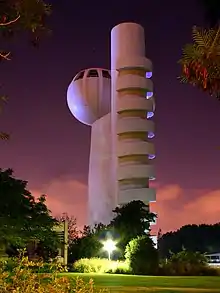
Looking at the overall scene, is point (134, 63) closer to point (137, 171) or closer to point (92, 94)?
point (92, 94)

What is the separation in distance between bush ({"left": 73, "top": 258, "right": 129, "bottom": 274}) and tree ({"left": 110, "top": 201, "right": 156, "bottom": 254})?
5.94 m

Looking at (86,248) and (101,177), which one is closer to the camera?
(86,248)

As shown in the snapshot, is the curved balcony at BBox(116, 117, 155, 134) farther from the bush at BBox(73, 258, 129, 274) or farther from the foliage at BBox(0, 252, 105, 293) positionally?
the foliage at BBox(0, 252, 105, 293)

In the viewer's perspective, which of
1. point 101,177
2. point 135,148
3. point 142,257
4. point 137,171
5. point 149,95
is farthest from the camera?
point 101,177

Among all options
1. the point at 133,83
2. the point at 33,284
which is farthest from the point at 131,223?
the point at 33,284

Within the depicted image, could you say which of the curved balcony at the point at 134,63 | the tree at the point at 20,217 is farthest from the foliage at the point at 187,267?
the curved balcony at the point at 134,63

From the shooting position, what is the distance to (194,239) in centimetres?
8819

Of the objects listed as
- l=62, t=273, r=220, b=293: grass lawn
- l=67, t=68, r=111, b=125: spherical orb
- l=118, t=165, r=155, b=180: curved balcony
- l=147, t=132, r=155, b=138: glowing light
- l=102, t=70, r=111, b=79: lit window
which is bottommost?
l=62, t=273, r=220, b=293: grass lawn

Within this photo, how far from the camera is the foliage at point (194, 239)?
283 feet

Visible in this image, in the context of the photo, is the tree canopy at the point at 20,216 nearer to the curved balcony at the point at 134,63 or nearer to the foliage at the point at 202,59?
the foliage at the point at 202,59

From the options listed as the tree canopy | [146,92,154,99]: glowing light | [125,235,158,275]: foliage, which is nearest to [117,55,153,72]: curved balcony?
[146,92,154,99]: glowing light

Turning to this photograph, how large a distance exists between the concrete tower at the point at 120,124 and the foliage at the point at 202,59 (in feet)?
150

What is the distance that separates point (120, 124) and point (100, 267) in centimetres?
2224

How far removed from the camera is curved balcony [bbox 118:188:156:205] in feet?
167
